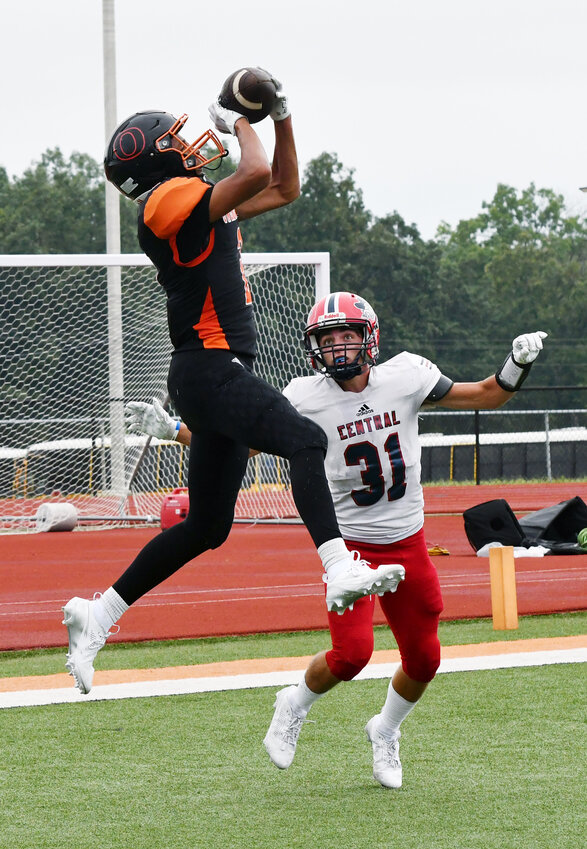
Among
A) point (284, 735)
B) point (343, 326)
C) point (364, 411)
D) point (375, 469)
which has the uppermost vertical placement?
point (343, 326)

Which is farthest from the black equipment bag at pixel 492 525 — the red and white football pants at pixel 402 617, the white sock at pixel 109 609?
the white sock at pixel 109 609

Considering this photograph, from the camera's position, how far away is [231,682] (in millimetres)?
6867

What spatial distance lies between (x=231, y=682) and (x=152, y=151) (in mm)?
3436

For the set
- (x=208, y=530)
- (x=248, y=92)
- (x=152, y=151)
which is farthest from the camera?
(x=208, y=530)

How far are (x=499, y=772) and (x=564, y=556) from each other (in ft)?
26.1

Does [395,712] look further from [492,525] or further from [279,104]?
[492,525]

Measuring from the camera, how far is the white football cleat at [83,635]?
4590 millimetres

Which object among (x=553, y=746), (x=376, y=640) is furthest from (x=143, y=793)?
(x=376, y=640)

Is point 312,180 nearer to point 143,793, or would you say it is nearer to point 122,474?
point 122,474

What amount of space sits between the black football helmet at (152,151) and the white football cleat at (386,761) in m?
2.25

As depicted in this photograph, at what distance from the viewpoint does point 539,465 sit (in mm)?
28156

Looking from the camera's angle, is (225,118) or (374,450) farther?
(374,450)

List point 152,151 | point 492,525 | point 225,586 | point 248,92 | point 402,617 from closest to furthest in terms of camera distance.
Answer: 1. point 248,92
2. point 152,151
3. point 402,617
4. point 225,586
5. point 492,525

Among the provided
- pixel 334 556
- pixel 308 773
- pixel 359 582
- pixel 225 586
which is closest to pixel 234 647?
pixel 225 586
